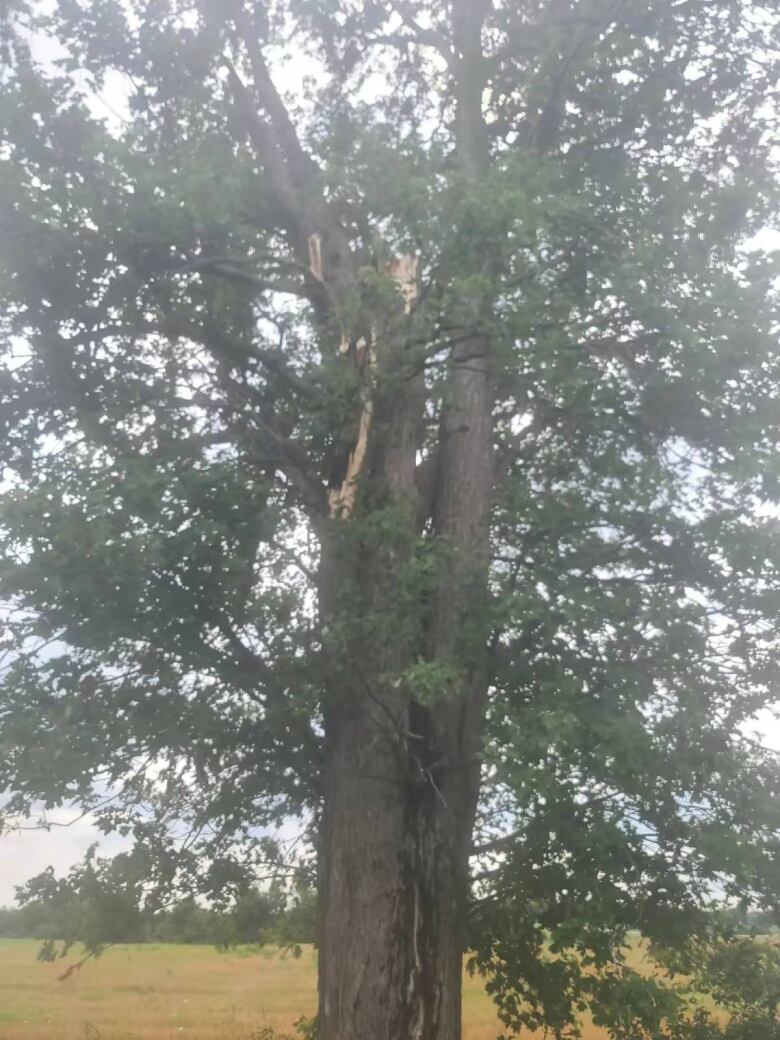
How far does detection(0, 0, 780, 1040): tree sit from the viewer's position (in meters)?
5.97

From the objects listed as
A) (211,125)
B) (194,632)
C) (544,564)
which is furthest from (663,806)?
(211,125)

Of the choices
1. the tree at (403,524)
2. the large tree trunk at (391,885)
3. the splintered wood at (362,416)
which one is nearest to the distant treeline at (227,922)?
the tree at (403,524)

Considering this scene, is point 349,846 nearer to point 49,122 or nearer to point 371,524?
point 371,524

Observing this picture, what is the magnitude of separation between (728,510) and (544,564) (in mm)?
1307

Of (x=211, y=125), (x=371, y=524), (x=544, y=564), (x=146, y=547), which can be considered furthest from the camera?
(x=211, y=125)

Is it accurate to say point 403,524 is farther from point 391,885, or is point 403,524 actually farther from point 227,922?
point 227,922

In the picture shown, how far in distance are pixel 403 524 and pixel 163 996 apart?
431 centimetres

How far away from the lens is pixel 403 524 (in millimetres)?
6141

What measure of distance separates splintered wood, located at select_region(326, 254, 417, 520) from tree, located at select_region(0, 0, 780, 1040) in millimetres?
32

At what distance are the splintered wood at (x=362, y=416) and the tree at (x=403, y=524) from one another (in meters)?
0.03

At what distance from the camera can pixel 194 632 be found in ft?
20.9

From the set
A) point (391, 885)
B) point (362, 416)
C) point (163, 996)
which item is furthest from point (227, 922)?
point (362, 416)

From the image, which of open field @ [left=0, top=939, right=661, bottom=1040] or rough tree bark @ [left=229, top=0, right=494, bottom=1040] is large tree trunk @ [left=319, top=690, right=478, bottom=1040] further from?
open field @ [left=0, top=939, right=661, bottom=1040]

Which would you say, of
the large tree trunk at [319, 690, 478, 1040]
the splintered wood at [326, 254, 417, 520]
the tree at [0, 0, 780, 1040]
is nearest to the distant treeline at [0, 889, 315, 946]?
the tree at [0, 0, 780, 1040]
